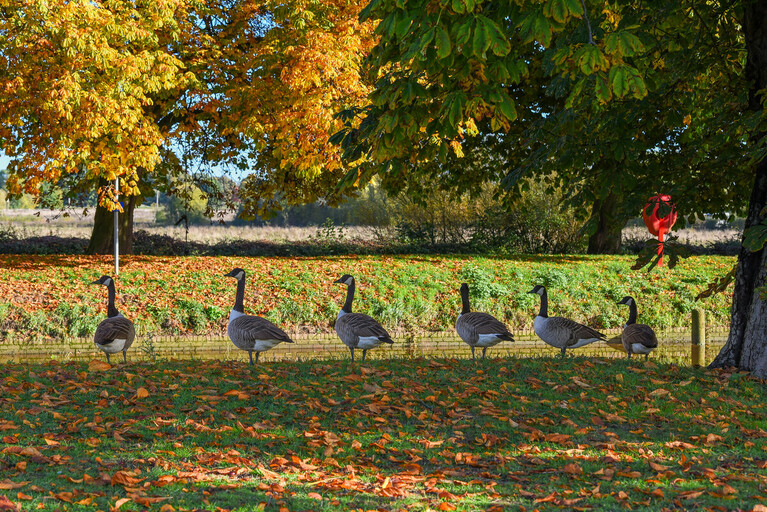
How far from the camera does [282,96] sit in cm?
1708

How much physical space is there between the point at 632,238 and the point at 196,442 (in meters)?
28.6

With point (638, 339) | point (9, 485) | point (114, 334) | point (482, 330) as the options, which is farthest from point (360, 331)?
point (9, 485)

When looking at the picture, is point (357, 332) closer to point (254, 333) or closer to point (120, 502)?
point (254, 333)

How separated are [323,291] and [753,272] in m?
11.3

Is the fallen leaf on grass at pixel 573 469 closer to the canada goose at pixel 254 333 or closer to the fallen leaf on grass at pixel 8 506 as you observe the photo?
the fallen leaf on grass at pixel 8 506

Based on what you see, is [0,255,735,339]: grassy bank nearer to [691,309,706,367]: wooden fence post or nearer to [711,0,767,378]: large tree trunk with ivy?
[691,309,706,367]: wooden fence post

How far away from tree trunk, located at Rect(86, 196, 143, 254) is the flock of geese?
11.8 m

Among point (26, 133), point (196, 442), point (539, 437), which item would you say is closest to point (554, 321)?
point (539, 437)

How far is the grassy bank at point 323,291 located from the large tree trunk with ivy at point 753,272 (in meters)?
8.77

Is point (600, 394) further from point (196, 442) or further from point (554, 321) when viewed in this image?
point (196, 442)

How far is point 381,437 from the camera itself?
667 cm

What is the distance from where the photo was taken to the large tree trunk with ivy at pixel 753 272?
9.51m

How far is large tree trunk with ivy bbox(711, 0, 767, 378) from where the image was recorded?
951 cm

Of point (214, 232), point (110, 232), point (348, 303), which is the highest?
point (214, 232)
